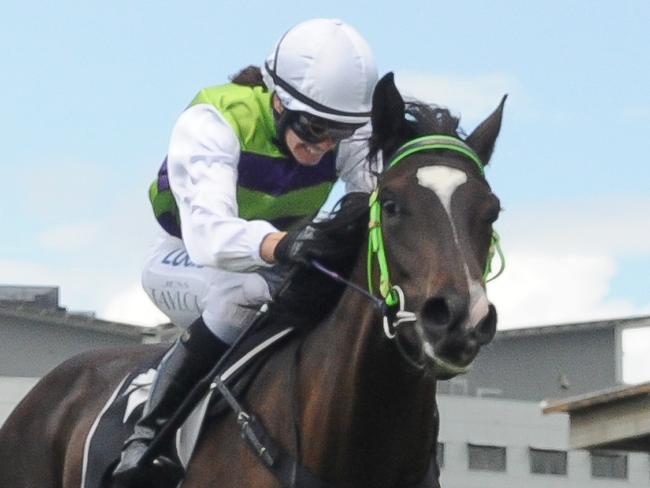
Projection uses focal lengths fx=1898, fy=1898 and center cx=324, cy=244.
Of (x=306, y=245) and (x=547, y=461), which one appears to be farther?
(x=547, y=461)

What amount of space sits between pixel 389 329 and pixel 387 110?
0.75 meters

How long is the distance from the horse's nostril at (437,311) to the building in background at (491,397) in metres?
16.7

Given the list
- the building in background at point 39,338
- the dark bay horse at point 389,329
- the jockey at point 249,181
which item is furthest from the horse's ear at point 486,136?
the building in background at point 39,338

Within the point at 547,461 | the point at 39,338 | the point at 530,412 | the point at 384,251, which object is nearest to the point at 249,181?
the point at 384,251

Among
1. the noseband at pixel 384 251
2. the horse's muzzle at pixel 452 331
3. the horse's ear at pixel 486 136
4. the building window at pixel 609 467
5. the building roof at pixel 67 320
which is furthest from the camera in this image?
the building window at pixel 609 467

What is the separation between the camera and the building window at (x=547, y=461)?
23609 mm

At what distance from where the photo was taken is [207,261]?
253 inches

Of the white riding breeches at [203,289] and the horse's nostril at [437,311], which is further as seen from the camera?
the white riding breeches at [203,289]

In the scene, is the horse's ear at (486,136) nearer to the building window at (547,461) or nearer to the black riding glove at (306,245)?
the black riding glove at (306,245)

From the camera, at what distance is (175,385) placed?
272 inches

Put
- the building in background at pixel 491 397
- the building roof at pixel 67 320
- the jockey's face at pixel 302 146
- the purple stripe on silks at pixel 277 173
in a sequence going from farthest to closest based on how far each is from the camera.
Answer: the building in background at pixel 491 397 < the building roof at pixel 67 320 < the purple stripe on silks at pixel 277 173 < the jockey's face at pixel 302 146

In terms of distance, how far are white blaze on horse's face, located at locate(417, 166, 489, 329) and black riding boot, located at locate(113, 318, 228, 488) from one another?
1377 millimetres

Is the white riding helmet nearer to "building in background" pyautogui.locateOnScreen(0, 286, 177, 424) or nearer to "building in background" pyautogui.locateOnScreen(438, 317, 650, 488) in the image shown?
"building in background" pyautogui.locateOnScreen(0, 286, 177, 424)

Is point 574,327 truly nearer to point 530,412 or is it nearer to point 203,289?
point 530,412
